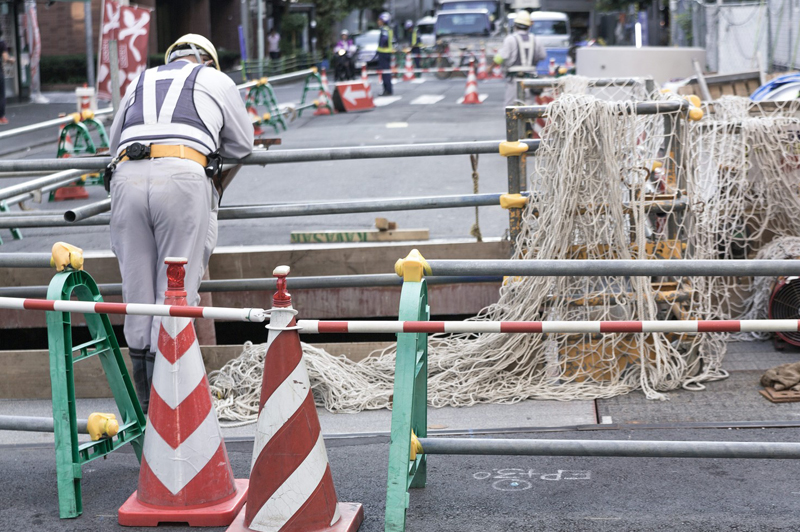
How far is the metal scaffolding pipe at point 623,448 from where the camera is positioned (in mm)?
3586

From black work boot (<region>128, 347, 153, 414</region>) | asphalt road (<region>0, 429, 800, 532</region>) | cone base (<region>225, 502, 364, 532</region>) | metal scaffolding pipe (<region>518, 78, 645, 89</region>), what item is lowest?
asphalt road (<region>0, 429, 800, 532</region>)

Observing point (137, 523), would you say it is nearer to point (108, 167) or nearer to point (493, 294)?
point (108, 167)

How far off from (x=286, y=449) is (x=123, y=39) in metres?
8.02

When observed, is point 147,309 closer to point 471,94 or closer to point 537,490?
point 537,490

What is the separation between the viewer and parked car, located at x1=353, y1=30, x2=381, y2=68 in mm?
40938

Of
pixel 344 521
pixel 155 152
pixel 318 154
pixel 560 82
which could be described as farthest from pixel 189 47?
pixel 560 82

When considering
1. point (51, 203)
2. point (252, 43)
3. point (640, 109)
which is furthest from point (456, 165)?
point (252, 43)

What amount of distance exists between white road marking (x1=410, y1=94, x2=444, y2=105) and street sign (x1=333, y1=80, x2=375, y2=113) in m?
2.18

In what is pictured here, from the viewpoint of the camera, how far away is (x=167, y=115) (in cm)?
501

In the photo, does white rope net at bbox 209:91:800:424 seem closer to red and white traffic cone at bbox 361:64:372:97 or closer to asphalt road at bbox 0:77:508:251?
asphalt road at bbox 0:77:508:251

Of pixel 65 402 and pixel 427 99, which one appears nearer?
pixel 65 402

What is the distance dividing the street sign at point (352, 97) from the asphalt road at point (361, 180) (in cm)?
66

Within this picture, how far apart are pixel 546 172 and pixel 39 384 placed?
3.28 m

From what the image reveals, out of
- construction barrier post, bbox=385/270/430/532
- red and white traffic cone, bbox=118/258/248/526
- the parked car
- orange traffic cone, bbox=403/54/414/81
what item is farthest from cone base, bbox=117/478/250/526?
the parked car
